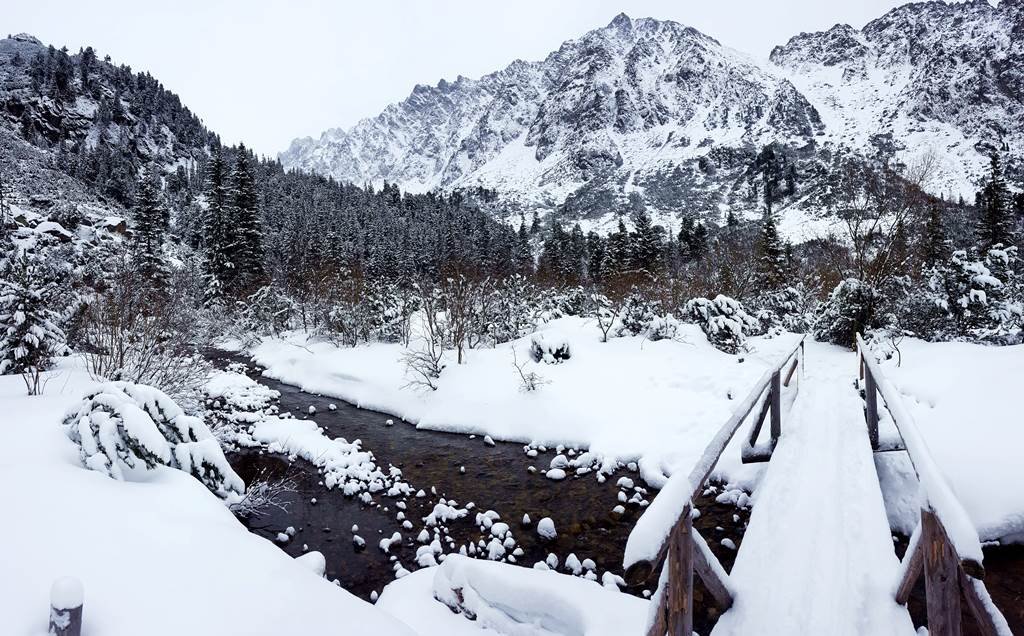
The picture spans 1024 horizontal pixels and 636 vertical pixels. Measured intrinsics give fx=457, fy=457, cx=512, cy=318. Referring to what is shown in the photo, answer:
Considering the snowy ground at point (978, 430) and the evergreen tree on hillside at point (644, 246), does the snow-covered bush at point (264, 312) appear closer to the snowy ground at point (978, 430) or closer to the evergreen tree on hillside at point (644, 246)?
the evergreen tree on hillside at point (644, 246)

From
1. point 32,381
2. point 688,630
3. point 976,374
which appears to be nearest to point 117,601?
point 688,630

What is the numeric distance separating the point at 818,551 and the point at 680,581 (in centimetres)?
221

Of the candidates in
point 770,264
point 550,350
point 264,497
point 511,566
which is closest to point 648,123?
point 770,264

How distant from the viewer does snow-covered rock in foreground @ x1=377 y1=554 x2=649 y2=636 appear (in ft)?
13.6

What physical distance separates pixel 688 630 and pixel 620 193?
149982 millimetres

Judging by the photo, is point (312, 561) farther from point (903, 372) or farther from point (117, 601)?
point (903, 372)

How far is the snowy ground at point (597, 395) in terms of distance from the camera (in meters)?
10.1

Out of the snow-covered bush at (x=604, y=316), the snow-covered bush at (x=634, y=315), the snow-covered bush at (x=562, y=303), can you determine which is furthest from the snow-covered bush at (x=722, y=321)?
the snow-covered bush at (x=562, y=303)

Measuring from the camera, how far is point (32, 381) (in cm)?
1062

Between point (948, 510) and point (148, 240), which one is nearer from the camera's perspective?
point (948, 510)

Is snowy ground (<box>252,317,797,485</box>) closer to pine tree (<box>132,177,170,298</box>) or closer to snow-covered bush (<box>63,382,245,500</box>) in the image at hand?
snow-covered bush (<box>63,382,245,500</box>)

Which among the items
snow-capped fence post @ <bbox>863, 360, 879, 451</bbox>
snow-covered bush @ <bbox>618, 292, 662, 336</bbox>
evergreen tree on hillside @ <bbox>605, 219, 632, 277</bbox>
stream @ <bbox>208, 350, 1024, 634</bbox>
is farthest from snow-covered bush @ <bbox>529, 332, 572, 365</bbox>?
evergreen tree on hillside @ <bbox>605, 219, 632, 277</bbox>

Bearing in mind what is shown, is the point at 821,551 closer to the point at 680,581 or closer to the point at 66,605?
the point at 680,581

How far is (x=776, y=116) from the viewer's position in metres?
152
